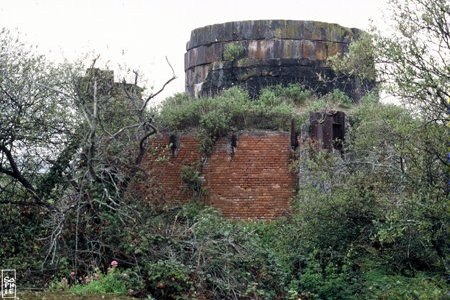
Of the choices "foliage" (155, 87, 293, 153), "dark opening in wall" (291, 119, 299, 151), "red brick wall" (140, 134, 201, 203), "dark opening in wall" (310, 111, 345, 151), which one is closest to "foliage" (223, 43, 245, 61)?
"foliage" (155, 87, 293, 153)

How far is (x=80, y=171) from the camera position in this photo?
1175cm

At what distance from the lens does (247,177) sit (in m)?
15.9

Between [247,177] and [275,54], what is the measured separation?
3866mm

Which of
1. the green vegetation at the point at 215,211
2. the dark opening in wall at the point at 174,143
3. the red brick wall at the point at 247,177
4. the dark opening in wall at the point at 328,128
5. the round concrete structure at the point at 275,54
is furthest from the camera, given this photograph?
the round concrete structure at the point at 275,54

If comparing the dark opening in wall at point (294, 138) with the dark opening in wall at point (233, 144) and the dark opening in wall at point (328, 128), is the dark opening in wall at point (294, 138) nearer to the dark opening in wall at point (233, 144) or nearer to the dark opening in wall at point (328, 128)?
the dark opening in wall at point (328, 128)

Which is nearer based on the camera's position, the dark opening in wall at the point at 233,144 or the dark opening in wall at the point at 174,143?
the dark opening in wall at the point at 233,144

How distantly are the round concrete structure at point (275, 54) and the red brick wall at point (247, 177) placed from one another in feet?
8.69

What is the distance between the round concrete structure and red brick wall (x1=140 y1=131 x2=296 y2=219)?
2.65 m

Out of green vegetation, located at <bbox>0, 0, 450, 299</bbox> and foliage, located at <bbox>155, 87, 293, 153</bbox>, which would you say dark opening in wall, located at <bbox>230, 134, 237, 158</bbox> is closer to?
foliage, located at <bbox>155, 87, 293, 153</bbox>

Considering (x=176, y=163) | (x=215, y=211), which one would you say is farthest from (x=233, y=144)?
(x=215, y=211)

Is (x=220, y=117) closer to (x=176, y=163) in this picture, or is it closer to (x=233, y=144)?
(x=233, y=144)

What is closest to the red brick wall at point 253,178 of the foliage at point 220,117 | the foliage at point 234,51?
the foliage at point 220,117

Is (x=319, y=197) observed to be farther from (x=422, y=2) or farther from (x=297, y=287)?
(x=422, y=2)

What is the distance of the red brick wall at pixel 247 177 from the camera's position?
15688 millimetres
